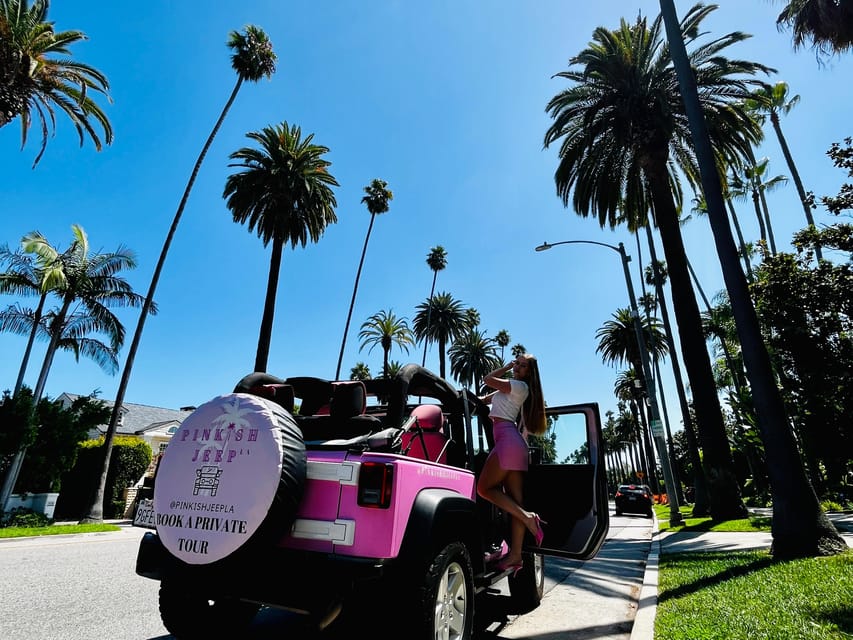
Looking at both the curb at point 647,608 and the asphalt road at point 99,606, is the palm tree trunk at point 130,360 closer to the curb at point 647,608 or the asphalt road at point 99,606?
the asphalt road at point 99,606

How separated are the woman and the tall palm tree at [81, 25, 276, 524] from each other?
18.2 meters

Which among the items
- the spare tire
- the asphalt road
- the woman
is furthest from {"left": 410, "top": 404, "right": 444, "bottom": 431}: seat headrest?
the asphalt road

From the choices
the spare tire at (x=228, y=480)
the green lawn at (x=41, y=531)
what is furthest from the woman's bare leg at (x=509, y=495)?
the green lawn at (x=41, y=531)

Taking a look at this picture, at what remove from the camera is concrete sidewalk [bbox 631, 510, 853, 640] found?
173 inches

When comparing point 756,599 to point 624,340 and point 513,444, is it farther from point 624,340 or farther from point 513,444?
point 624,340

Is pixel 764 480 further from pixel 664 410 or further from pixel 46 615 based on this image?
pixel 46 615

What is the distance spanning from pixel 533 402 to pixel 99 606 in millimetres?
4871

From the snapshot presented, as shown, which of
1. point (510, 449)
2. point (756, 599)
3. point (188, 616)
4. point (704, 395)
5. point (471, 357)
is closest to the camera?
point (188, 616)

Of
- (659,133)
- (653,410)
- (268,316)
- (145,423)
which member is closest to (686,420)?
(653,410)

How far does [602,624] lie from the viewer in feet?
15.0

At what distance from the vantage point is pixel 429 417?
3.97 m

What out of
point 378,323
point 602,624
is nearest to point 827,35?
point 602,624

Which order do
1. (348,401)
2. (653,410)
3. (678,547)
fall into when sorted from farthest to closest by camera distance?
(653,410) → (678,547) → (348,401)

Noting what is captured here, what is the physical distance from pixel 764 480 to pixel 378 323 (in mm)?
33216
